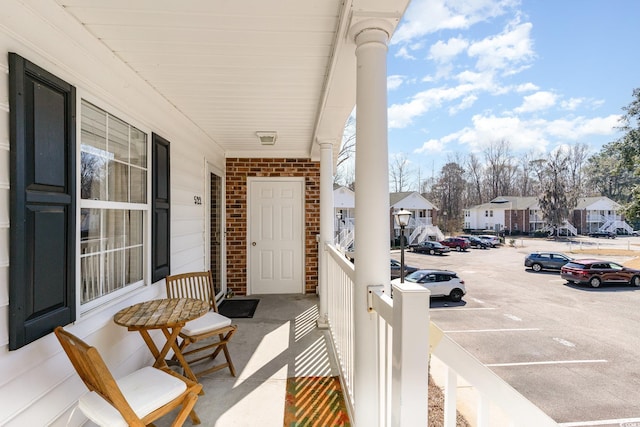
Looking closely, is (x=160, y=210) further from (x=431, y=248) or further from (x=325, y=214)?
(x=431, y=248)

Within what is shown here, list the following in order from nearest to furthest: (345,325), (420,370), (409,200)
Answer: (420,370) < (345,325) < (409,200)

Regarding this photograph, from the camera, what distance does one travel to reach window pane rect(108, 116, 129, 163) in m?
2.04

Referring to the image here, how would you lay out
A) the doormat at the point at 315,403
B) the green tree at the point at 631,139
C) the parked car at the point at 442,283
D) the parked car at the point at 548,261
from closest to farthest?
the doormat at the point at 315,403 < the parked car at the point at 442,283 < the green tree at the point at 631,139 < the parked car at the point at 548,261

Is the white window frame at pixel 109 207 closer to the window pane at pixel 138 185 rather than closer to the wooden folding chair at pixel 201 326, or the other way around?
the window pane at pixel 138 185

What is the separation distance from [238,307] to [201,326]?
1.90 m

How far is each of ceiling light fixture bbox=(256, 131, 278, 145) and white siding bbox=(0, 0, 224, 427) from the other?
1.14 m

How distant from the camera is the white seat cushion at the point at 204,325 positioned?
92.0 inches

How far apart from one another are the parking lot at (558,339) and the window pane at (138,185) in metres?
6.36

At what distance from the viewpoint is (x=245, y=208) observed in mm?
4871

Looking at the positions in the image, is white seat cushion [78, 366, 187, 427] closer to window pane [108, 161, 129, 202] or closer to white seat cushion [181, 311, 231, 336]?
white seat cushion [181, 311, 231, 336]

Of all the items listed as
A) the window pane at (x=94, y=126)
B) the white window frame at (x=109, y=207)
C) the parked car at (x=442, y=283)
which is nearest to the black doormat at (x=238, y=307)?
the white window frame at (x=109, y=207)

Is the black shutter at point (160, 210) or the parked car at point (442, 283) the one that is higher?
the black shutter at point (160, 210)

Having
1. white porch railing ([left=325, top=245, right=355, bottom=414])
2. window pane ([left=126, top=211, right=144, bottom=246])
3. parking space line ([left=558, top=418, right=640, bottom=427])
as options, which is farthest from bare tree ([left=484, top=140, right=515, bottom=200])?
window pane ([left=126, top=211, right=144, bottom=246])

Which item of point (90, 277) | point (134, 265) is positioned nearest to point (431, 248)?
point (134, 265)
